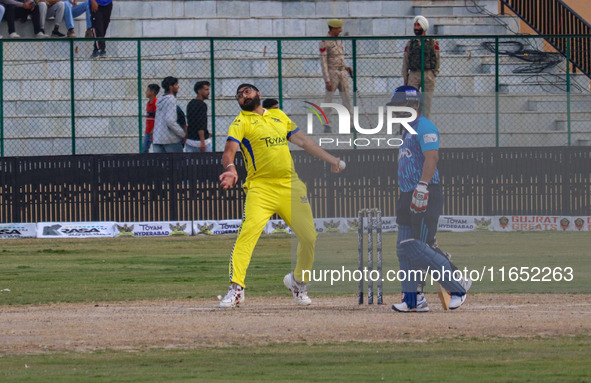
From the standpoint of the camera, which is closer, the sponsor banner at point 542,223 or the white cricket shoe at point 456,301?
the white cricket shoe at point 456,301

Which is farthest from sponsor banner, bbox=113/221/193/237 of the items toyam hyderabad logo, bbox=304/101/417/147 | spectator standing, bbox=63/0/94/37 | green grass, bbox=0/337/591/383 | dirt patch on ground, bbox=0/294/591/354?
green grass, bbox=0/337/591/383

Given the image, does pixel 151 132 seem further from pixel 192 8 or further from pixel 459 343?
pixel 459 343

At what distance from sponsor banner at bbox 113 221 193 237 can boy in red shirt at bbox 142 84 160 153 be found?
1.77 m

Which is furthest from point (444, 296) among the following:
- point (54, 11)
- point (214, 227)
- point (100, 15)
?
point (54, 11)

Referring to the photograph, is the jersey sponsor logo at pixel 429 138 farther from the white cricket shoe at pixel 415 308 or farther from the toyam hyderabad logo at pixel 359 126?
the white cricket shoe at pixel 415 308

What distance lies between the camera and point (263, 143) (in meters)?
12.3

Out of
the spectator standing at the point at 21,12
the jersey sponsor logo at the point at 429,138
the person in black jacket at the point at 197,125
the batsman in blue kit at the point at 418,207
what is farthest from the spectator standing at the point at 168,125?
the jersey sponsor logo at the point at 429,138

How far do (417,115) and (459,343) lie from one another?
2.64 meters

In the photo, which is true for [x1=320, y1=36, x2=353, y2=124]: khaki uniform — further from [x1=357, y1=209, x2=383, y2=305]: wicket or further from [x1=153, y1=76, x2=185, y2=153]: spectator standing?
[x1=357, y1=209, x2=383, y2=305]: wicket

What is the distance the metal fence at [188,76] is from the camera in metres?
24.7

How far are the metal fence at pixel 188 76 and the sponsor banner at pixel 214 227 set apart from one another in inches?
91.0

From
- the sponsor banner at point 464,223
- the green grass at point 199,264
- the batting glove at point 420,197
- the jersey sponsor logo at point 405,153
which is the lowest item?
the green grass at point 199,264

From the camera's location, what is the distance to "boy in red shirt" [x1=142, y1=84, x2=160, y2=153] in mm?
23828

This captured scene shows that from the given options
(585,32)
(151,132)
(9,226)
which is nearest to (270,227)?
(151,132)
